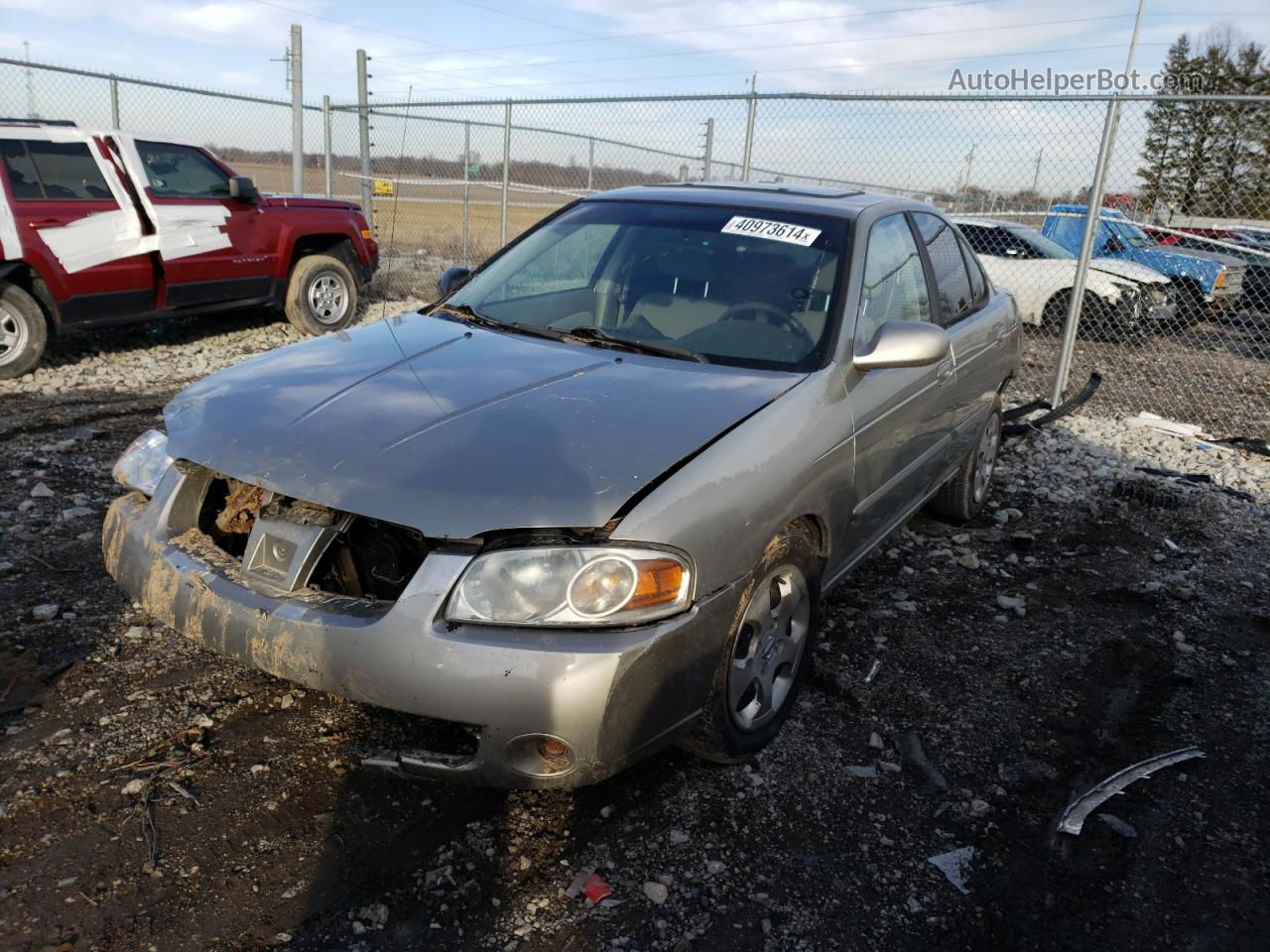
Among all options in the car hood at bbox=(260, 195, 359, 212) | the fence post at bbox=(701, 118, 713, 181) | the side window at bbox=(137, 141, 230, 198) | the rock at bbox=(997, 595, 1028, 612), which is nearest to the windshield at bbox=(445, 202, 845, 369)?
the rock at bbox=(997, 595, 1028, 612)

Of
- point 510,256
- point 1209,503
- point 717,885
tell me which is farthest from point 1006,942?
point 1209,503

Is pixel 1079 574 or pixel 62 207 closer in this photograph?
pixel 1079 574

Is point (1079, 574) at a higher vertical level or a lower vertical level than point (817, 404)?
lower

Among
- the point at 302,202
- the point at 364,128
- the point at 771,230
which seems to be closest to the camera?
the point at 771,230

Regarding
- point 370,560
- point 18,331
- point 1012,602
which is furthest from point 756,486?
point 18,331

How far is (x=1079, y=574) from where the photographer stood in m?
4.70

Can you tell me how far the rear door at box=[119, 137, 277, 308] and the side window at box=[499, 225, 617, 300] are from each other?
5.18m

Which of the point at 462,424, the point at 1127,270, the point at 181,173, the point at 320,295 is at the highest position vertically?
the point at 181,173

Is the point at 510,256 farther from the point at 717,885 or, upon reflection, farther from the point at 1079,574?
the point at 1079,574

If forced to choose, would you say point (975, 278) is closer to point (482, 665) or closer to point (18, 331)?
point (482, 665)

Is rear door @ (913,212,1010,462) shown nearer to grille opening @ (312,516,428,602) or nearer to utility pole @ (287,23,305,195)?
grille opening @ (312,516,428,602)

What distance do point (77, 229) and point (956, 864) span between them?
A: 24.9ft

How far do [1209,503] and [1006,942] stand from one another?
4592 mm

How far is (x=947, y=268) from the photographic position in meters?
4.53
